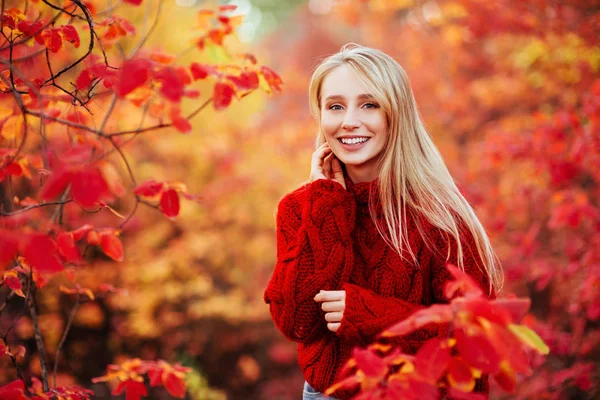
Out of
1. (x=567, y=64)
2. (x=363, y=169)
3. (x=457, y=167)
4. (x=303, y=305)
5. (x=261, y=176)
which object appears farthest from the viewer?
(x=457, y=167)

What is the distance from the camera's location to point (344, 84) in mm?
2141

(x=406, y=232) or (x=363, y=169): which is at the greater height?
(x=363, y=169)

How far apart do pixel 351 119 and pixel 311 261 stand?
0.52m

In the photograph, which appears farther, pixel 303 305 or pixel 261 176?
pixel 261 176

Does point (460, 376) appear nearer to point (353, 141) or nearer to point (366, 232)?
point (366, 232)

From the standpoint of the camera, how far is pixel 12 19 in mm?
1979

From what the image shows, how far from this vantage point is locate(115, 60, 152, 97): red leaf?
1.46 meters

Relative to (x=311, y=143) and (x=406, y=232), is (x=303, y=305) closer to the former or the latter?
(x=406, y=232)

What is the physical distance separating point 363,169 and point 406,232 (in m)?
0.36

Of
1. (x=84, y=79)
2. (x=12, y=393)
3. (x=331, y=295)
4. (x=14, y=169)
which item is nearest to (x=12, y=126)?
(x=14, y=169)

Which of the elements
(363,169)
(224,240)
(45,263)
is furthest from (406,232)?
(224,240)

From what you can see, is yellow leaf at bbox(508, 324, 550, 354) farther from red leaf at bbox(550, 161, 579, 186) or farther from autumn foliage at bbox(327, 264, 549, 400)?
red leaf at bbox(550, 161, 579, 186)

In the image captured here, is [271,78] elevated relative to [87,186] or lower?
elevated

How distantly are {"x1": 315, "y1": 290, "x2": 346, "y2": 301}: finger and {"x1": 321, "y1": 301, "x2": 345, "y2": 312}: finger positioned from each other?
0.04 feet
